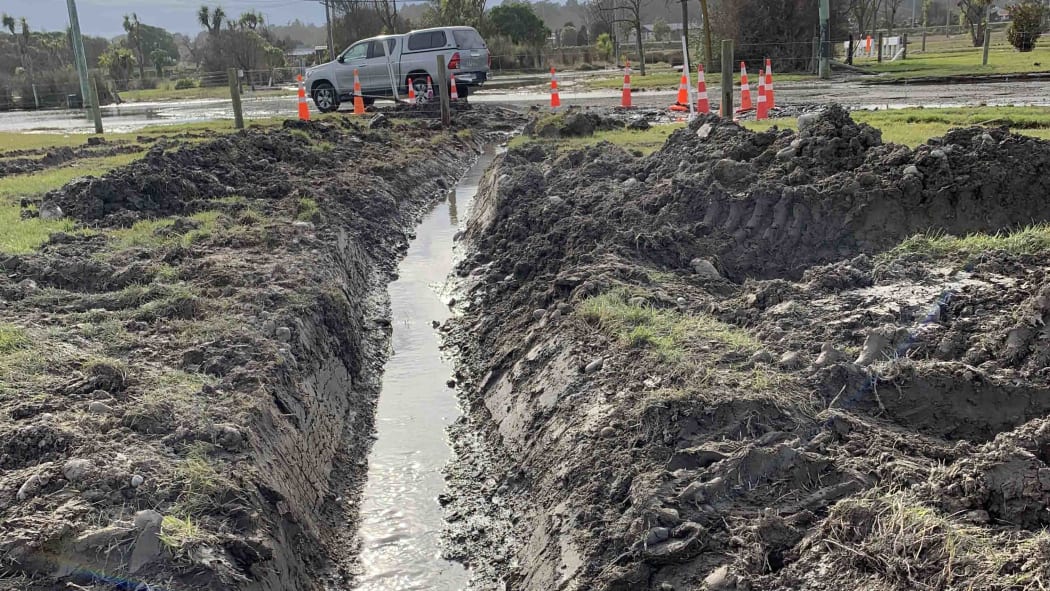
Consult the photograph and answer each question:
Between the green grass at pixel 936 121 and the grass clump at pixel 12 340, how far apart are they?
8.30m

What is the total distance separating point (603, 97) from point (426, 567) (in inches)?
798

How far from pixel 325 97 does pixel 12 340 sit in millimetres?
17590

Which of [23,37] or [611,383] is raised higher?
[23,37]

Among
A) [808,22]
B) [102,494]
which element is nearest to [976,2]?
[808,22]

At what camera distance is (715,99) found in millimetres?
18688

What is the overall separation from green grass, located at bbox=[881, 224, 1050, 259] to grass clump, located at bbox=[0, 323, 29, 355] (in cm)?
586

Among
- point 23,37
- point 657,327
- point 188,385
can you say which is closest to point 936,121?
point 657,327

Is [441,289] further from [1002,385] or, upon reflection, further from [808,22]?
[808,22]

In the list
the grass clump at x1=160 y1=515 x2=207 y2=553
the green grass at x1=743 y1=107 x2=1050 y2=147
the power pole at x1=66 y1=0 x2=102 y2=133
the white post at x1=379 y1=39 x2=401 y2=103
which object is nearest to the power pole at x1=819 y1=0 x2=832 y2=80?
the green grass at x1=743 y1=107 x2=1050 y2=147

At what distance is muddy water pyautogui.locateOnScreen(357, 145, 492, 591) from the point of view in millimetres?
4379

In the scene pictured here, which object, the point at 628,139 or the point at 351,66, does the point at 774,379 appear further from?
the point at 351,66

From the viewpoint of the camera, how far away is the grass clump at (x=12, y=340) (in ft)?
16.0

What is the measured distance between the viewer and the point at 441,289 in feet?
28.8

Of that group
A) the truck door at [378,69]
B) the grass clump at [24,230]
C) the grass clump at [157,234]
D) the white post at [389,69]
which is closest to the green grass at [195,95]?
the truck door at [378,69]
